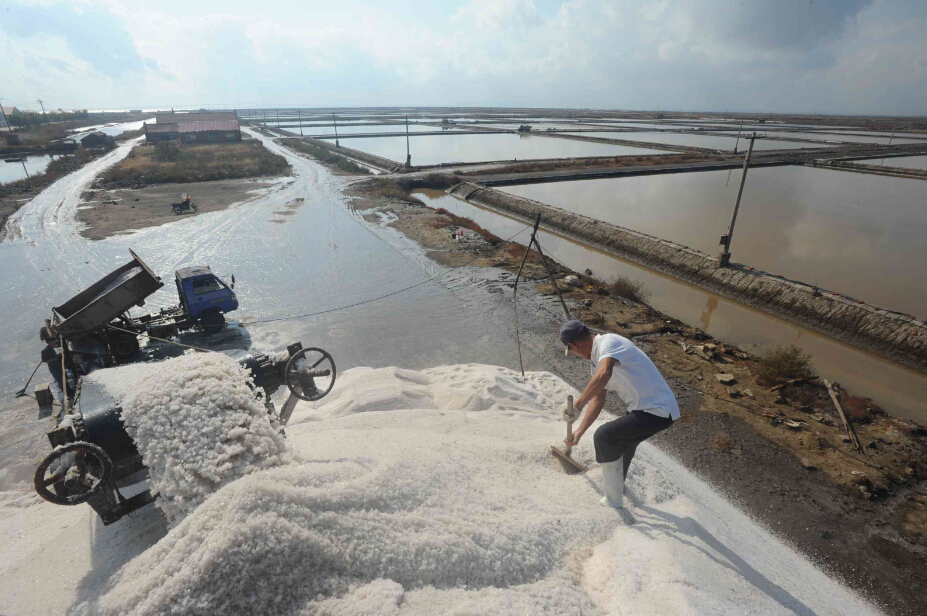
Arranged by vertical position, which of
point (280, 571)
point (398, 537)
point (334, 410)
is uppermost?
point (280, 571)

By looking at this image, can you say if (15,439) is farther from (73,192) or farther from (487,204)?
(73,192)

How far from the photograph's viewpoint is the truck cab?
32.6ft

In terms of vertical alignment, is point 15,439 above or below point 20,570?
below

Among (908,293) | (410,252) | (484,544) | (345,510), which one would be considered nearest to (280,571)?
(345,510)

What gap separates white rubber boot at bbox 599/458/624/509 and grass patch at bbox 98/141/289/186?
119ft

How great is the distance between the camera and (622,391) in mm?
3928

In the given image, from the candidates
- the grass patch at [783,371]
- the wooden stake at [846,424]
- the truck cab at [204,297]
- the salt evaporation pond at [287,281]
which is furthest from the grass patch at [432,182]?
the wooden stake at [846,424]

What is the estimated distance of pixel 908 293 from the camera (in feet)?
44.7

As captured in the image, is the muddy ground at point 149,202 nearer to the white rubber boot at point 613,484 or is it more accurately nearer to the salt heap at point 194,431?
the salt heap at point 194,431

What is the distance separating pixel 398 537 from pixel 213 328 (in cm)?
945

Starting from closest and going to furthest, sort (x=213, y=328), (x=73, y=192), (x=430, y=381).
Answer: (x=430, y=381), (x=213, y=328), (x=73, y=192)

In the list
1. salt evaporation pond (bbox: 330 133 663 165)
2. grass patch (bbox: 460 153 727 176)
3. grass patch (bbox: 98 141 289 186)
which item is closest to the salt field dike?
grass patch (bbox: 98 141 289 186)

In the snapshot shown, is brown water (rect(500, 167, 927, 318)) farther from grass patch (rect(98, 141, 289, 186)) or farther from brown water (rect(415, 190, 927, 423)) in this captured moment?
grass patch (rect(98, 141, 289, 186))

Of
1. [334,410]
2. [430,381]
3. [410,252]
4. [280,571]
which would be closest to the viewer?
[280,571]
